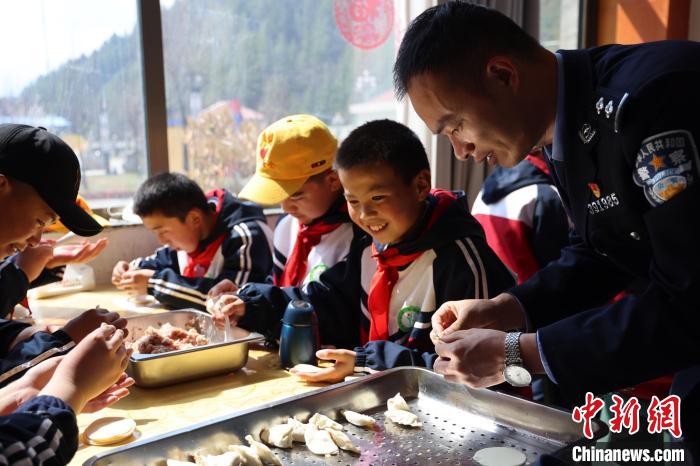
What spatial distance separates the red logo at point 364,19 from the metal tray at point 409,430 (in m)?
3.00

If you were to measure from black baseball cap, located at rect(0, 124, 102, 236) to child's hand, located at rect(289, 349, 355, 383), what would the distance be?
61 cm

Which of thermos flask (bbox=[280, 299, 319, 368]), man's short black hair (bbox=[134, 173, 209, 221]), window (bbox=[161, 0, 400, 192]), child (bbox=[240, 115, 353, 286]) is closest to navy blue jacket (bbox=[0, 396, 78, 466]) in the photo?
thermos flask (bbox=[280, 299, 319, 368])

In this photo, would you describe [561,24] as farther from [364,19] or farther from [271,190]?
[271,190]

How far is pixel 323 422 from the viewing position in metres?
1.16

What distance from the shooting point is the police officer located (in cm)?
85

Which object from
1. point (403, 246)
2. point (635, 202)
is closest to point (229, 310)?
point (403, 246)

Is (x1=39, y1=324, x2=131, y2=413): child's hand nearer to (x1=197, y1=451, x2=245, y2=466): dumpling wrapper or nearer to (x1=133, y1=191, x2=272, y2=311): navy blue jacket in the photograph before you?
(x1=197, y1=451, x2=245, y2=466): dumpling wrapper

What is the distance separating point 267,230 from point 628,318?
73.9 inches

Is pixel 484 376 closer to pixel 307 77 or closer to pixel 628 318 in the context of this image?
pixel 628 318

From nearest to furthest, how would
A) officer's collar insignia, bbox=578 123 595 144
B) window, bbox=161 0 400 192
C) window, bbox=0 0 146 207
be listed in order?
officer's collar insignia, bbox=578 123 595 144 → window, bbox=0 0 146 207 → window, bbox=161 0 400 192

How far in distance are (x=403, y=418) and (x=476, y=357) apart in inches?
9.2

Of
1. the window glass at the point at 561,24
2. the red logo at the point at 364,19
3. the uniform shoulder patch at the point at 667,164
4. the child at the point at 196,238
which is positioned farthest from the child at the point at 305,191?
the window glass at the point at 561,24

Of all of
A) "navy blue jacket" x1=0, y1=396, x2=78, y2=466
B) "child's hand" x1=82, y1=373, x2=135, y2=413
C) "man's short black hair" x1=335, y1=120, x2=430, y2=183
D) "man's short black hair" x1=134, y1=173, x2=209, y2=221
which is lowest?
"child's hand" x1=82, y1=373, x2=135, y2=413

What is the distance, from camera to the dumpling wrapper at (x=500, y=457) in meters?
1.04
